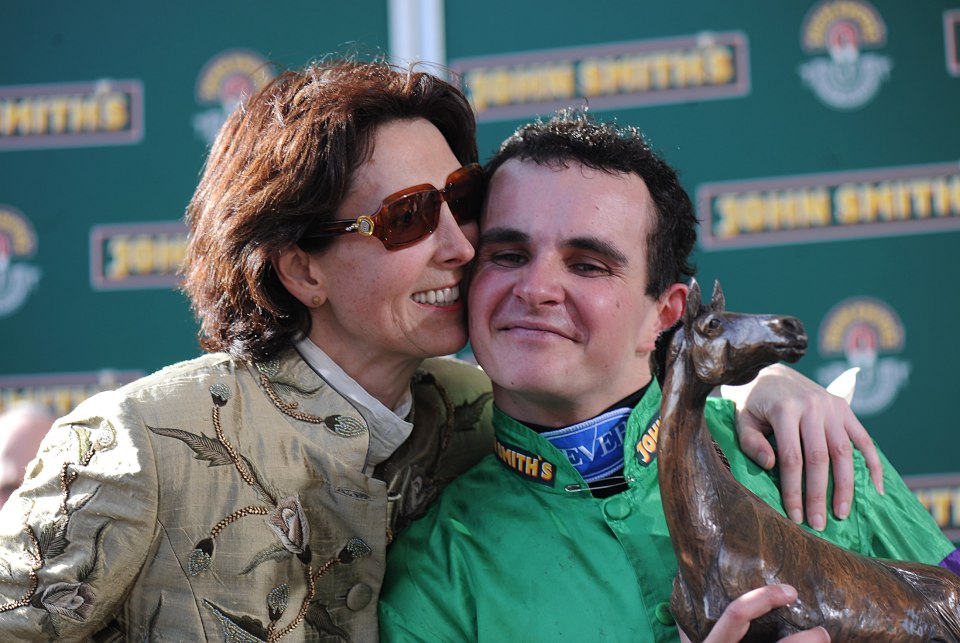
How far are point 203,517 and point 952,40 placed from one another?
2965 millimetres

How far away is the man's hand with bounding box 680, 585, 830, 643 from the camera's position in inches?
58.5

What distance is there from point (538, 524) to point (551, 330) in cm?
39

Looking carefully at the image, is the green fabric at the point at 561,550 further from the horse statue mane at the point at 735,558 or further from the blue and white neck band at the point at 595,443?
the horse statue mane at the point at 735,558

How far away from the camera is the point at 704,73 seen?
3.77 m

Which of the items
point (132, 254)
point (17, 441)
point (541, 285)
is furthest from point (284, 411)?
point (132, 254)

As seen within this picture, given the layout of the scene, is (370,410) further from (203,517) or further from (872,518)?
(872,518)

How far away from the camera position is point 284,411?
2.18 meters

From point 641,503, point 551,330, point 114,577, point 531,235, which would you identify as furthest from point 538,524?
point 114,577

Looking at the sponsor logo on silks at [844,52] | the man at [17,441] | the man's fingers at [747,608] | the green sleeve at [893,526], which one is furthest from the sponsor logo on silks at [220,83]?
the man's fingers at [747,608]

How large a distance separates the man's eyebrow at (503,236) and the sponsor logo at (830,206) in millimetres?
1696

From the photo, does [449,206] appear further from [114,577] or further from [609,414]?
[114,577]

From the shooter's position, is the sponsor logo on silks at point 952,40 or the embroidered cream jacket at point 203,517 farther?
the sponsor logo on silks at point 952,40

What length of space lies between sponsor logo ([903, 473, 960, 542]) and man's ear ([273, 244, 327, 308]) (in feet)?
7.45

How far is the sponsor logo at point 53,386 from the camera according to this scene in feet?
12.8
